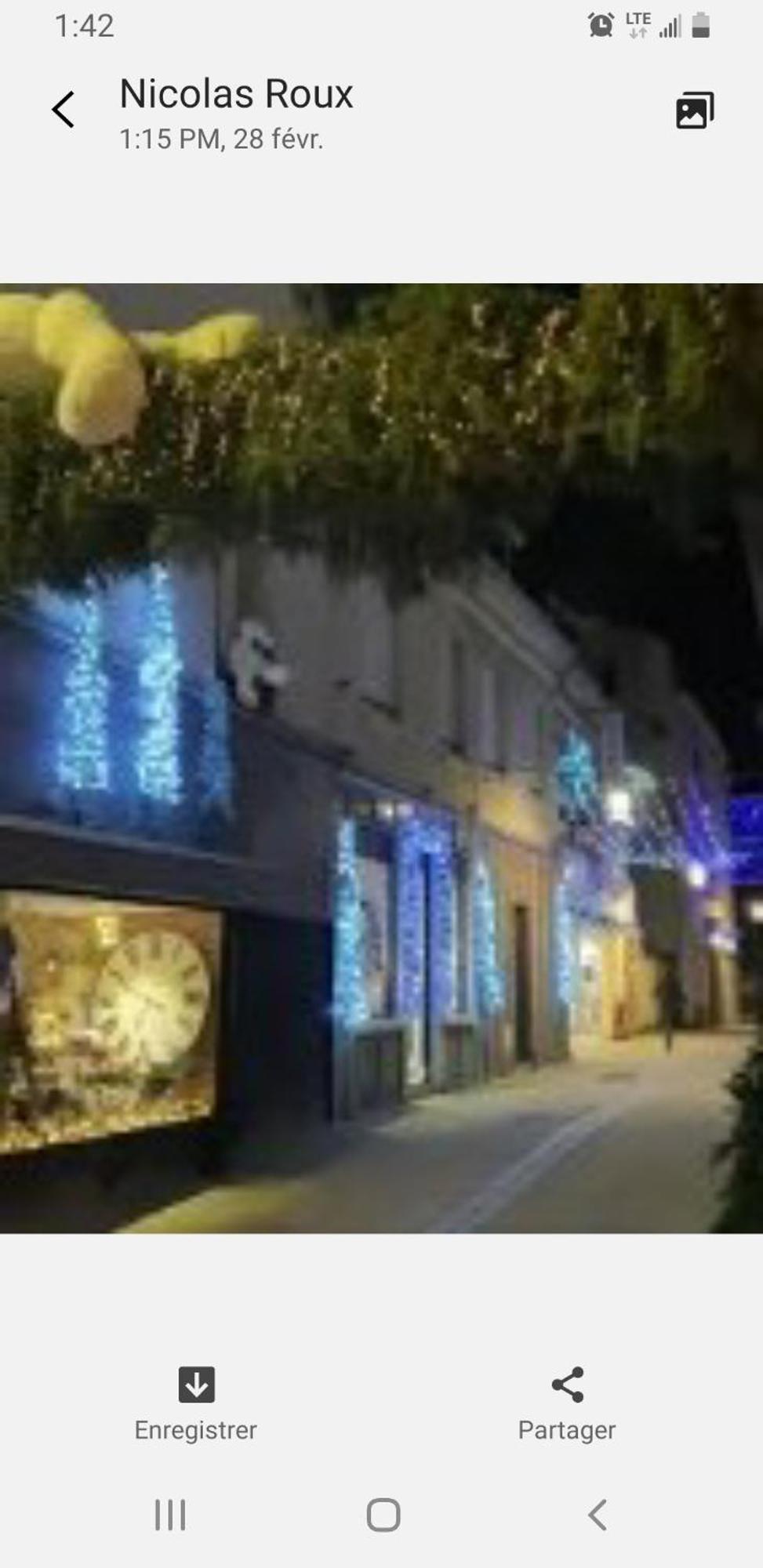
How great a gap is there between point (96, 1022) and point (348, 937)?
0.15m

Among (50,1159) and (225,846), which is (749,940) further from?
(50,1159)

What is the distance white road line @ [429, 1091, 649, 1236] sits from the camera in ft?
3.47

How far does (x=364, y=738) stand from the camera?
1.18 meters


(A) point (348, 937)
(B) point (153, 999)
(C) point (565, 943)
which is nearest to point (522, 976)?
(C) point (565, 943)

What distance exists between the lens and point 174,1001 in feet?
3.67

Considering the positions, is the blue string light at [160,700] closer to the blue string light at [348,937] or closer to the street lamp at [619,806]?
the blue string light at [348,937]

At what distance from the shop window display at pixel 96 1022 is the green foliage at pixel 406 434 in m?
0.20

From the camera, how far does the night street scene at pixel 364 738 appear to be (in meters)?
1.08
